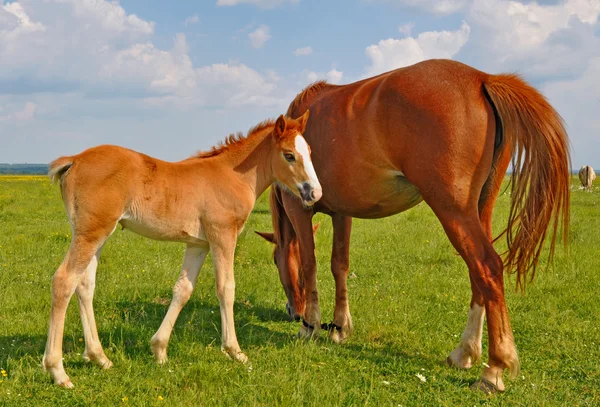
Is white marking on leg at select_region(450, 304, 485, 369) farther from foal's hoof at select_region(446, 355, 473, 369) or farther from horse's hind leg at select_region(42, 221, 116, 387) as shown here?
horse's hind leg at select_region(42, 221, 116, 387)

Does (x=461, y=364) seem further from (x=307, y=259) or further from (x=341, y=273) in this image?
(x=307, y=259)

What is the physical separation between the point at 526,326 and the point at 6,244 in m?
8.72

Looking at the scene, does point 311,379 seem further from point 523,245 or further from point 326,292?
point 326,292

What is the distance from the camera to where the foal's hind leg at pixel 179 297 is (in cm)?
445

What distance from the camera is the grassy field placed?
12.7 ft

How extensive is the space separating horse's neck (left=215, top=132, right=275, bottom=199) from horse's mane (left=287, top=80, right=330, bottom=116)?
41.8 inches

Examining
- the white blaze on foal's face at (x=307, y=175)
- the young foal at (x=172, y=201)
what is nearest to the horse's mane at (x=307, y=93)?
the young foal at (x=172, y=201)

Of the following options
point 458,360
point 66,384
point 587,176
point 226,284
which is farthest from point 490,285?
point 587,176

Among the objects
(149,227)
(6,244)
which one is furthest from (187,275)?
(6,244)

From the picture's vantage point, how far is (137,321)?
566cm

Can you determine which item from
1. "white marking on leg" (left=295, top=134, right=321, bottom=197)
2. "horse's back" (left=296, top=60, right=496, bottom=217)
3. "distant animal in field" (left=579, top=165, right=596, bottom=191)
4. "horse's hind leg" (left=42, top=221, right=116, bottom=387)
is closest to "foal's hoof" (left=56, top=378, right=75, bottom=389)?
"horse's hind leg" (left=42, top=221, right=116, bottom=387)

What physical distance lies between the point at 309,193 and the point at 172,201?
1.12 metres

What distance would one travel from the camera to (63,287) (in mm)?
3922

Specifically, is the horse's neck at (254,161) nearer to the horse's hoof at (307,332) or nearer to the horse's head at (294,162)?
the horse's head at (294,162)
